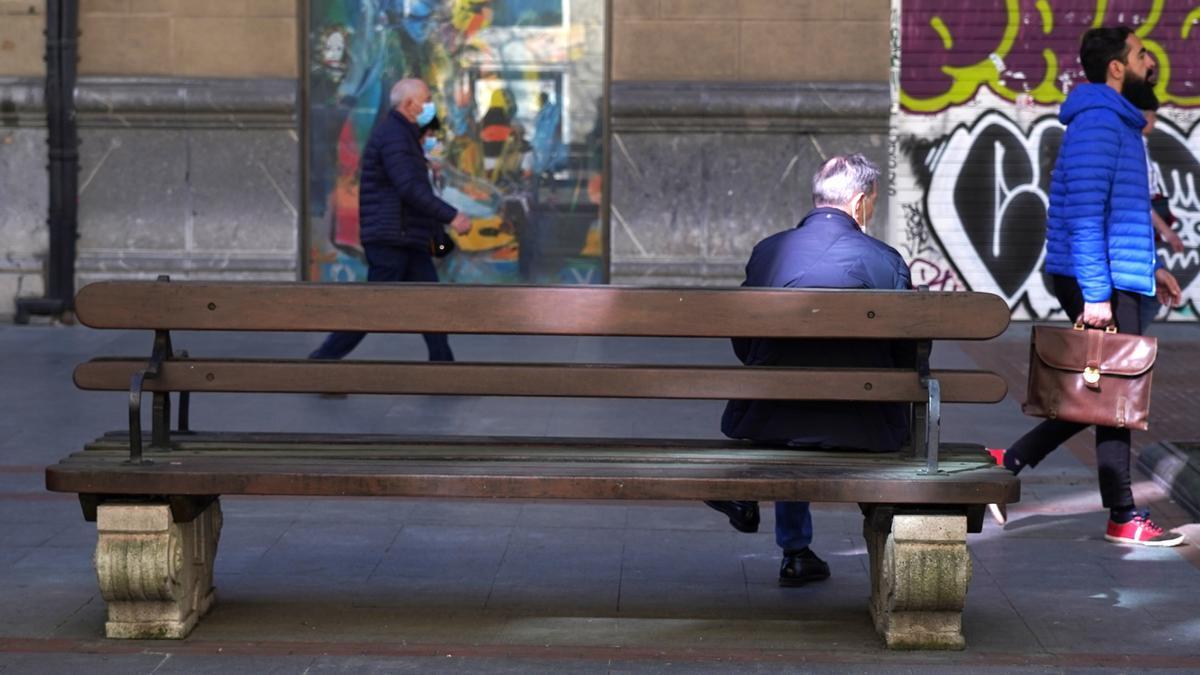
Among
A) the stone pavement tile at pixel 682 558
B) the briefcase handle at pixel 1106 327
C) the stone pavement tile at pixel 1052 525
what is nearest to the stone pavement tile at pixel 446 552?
the stone pavement tile at pixel 682 558

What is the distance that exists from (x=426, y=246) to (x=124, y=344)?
2.73 m

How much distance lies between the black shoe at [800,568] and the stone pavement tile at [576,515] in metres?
1.00

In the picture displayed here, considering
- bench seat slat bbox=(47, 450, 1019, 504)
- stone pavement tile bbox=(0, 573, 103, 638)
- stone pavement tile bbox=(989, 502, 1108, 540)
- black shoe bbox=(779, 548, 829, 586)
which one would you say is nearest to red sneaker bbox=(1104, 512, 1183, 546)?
stone pavement tile bbox=(989, 502, 1108, 540)

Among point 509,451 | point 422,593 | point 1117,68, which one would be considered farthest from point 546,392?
point 1117,68

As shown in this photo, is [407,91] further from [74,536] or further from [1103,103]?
[1103,103]

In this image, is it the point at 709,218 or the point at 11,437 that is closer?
the point at 11,437

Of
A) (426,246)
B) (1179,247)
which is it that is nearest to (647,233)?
(426,246)

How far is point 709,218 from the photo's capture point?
13148mm

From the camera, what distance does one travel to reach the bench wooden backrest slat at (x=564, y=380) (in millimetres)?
5383

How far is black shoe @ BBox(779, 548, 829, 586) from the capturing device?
Result: 20.4 ft

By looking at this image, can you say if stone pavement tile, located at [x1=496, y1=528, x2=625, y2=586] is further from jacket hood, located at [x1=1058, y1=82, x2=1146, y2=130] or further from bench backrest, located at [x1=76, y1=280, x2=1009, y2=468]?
jacket hood, located at [x1=1058, y1=82, x2=1146, y2=130]

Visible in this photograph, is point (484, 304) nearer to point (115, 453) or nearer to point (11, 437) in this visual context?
point (115, 453)

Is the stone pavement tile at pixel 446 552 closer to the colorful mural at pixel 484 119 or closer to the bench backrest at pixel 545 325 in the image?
the bench backrest at pixel 545 325

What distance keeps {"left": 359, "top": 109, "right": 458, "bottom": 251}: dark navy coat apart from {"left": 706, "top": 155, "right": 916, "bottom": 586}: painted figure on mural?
4122 millimetres
